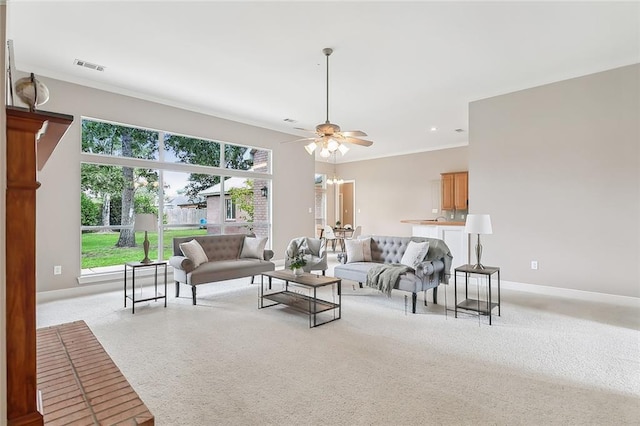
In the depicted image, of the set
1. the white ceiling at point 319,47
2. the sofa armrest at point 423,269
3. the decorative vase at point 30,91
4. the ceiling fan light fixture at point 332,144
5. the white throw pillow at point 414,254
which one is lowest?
the sofa armrest at point 423,269

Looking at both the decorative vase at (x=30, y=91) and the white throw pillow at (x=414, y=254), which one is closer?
the decorative vase at (x=30, y=91)

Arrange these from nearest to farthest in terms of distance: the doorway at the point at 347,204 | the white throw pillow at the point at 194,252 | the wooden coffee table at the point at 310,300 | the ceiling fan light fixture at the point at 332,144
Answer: the wooden coffee table at the point at 310,300 → the ceiling fan light fixture at the point at 332,144 → the white throw pillow at the point at 194,252 → the doorway at the point at 347,204

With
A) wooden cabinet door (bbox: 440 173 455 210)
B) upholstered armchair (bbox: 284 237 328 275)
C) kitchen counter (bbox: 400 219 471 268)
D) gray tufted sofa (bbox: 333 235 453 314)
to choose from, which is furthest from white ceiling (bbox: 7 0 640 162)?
→ wooden cabinet door (bbox: 440 173 455 210)

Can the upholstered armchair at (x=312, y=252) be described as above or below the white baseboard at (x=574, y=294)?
→ above

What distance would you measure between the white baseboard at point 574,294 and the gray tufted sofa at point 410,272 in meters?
1.47

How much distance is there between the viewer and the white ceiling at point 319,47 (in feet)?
10.6

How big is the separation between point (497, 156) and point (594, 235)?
1745 mm

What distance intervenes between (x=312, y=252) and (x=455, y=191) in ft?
16.2

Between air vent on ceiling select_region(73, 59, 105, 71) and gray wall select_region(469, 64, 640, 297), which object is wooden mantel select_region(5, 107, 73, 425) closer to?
air vent on ceiling select_region(73, 59, 105, 71)

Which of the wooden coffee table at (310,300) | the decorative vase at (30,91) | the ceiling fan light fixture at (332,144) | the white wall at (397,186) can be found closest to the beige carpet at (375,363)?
the wooden coffee table at (310,300)

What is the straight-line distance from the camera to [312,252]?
6020 mm

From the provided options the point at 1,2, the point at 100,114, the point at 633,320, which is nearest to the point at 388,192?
the point at 633,320

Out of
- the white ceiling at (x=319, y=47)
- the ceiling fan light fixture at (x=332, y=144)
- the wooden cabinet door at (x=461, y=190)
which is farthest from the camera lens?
the wooden cabinet door at (x=461, y=190)

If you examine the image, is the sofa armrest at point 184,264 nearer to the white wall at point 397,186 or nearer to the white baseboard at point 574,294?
the white baseboard at point 574,294
